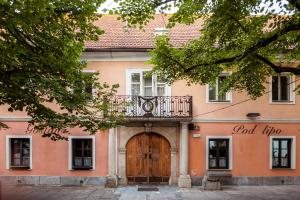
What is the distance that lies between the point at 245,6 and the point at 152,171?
32.6 feet

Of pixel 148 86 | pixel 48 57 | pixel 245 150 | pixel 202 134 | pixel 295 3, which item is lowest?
pixel 245 150

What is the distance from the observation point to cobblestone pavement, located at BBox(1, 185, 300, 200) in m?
14.4

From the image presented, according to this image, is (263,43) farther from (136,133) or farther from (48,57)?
(136,133)

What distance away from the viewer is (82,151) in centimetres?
1769

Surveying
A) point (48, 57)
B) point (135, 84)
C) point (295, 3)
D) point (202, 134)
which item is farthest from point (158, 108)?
point (295, 3)

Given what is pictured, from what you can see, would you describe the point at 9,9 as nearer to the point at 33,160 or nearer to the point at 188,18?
the point at 188,18

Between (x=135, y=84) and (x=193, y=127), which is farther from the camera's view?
(x=135, y=84)

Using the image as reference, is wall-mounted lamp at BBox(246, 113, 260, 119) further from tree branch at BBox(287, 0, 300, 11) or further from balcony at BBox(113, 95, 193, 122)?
tree branch at BBox(287, 0, 300, 11)

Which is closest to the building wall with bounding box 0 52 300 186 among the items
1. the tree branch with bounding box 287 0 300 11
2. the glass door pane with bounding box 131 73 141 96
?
the glass door pane with bounding box 131 73 141 96

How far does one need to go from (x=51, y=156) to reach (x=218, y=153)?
838 centimetres

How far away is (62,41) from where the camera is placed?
9.92 metres

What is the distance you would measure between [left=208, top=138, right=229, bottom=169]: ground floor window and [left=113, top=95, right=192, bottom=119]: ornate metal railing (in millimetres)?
2123

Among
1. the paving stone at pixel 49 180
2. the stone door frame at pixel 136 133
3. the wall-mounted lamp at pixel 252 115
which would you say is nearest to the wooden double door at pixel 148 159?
the stone door frame at pixel 136 133

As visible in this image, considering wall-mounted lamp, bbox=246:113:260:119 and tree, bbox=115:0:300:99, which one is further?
wall-mounted lamp, bbox=246:113:260:119
